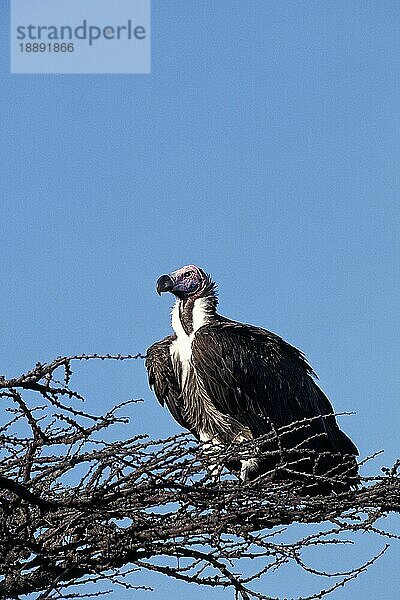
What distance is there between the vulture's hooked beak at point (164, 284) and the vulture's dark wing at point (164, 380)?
44 centimetres

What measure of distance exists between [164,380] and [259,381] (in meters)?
0.58

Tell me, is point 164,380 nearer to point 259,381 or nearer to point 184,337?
point 184,337

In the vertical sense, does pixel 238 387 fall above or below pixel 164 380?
below

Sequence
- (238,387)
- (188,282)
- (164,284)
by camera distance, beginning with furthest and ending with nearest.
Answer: (188,282) → (164,284) → (238,387)

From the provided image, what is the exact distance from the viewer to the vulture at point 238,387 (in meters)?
6.56

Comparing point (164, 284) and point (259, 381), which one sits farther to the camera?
point (164, 284)

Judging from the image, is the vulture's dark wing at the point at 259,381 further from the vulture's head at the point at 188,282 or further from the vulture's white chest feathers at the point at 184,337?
the vulture's head at the point at 188,282

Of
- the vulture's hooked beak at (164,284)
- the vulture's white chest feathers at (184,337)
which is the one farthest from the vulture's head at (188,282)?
the vulture's white chest feathers at (184,337)

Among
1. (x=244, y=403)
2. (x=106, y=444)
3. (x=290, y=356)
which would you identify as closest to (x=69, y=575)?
(x=106, y=444)

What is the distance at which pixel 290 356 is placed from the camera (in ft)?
23.2

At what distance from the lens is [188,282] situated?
24.4ft

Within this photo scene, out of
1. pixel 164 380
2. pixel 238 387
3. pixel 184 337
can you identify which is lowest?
pixel 238 387

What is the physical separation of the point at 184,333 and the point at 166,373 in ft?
0.98

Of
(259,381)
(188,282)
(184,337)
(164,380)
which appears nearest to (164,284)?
(188,282)
